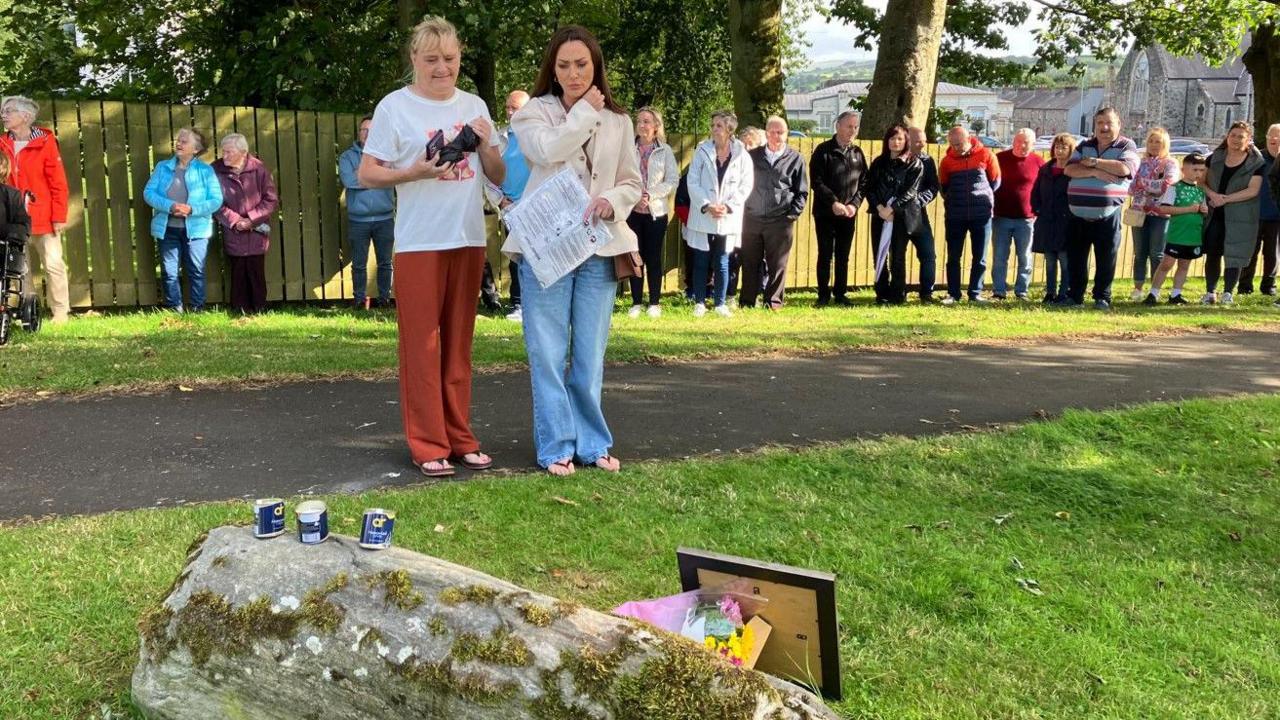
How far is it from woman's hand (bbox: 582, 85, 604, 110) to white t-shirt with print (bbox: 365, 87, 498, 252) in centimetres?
55

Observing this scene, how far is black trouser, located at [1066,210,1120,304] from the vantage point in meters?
12.6

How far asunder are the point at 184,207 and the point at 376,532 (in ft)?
29.5

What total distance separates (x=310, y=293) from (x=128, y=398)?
16.6 feet

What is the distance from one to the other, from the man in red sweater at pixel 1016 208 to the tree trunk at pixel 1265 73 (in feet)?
24.9

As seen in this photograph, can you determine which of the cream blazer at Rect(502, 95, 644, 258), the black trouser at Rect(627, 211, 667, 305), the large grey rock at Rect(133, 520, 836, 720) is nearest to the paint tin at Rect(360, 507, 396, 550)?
the large grey rock at Rect(133, 520, 836, 720)

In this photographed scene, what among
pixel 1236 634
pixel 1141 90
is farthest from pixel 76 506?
pixel 1141 90

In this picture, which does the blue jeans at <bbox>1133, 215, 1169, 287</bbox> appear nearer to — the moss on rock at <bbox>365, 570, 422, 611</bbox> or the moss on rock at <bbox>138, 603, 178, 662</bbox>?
the moss on rock at <bbox>365, 570, 422, 611</bbox>

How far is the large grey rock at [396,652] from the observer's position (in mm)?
2598

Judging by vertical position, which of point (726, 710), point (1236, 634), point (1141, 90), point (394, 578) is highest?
point (1141, 90)

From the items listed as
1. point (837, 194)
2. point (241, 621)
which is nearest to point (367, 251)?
point (837, 194)

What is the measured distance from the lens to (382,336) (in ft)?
32.5

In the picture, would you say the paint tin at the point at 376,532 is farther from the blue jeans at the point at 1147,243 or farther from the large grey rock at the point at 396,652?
the blue jeans at the point at 1147,243

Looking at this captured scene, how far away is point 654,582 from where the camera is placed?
14.1 feet

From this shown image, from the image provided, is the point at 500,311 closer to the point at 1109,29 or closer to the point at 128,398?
the point at 128,398
